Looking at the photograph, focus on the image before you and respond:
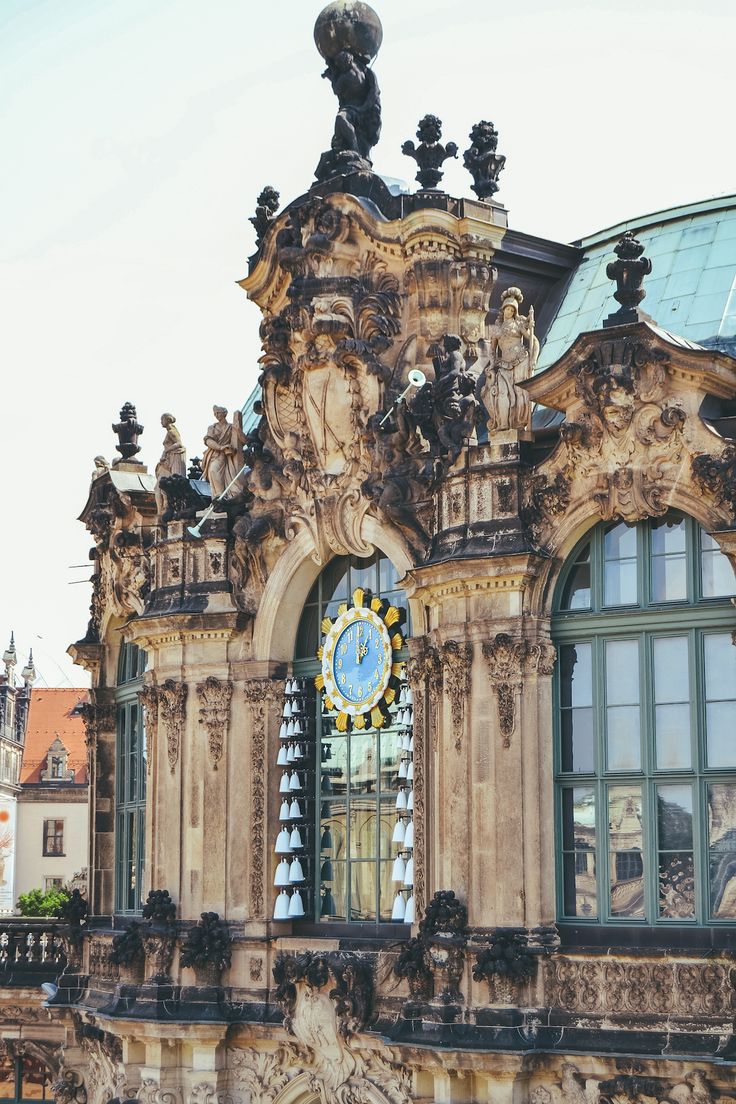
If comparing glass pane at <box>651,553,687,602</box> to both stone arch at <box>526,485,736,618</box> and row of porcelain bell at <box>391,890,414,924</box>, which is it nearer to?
stone arch at <box>526,485,736,618</box>

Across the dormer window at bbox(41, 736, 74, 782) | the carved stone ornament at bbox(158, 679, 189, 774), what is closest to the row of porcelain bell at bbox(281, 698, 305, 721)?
the carved stone ornament at bbox(158, 679, 189, 774)

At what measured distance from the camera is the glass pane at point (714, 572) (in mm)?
23141

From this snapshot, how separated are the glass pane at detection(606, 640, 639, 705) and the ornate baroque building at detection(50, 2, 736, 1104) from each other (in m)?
0.09

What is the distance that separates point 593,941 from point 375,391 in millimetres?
7979

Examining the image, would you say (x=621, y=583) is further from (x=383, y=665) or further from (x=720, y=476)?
(x=383, y=665)

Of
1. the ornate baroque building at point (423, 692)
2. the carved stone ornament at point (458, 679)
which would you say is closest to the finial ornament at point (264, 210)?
the ornate baroque building at point (423, 692)

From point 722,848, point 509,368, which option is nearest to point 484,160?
point 509,368

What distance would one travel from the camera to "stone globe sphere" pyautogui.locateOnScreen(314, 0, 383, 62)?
29469 mm

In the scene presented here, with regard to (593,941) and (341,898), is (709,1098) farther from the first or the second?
(341,898)

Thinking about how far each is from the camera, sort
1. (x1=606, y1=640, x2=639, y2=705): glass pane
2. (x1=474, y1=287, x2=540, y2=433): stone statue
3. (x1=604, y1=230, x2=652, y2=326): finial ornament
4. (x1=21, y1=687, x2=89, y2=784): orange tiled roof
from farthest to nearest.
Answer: (x1=21, y1=687, x2=89, y2=784): orange tiled roof → (x1=474, y1=287, x2=540, y2=433): stone statue → (x1=604, y1=230, x2=652, y2=326): finial ornament → (x1=606, y1=640, x2=639, y2=705): glass pane

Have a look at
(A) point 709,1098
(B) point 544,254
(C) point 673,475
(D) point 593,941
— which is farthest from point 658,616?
(B) point 544,254

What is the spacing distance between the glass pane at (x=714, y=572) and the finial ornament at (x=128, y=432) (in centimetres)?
1333

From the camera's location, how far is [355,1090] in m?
26.0

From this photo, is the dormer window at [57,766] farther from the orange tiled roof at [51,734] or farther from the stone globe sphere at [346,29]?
the stone globe sphere at [346,29]
